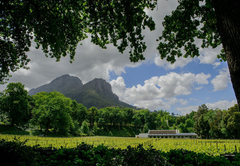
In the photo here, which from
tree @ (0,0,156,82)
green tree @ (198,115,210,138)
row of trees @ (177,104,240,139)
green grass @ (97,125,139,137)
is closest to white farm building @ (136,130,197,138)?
row of trees @ (177,104,240,139)

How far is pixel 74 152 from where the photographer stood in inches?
239

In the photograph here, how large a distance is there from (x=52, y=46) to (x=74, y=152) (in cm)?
533

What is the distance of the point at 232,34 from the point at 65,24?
6.80 meters

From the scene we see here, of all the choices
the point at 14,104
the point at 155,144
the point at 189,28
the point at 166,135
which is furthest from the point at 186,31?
the point at 166,135

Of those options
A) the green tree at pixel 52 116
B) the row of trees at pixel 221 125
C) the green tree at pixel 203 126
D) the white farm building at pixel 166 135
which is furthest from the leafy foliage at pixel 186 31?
the white farm building at pixel 166 135

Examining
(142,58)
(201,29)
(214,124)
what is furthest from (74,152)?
(214,124)

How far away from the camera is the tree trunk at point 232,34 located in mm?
2068

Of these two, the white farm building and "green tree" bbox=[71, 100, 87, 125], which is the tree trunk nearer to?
the white farm building

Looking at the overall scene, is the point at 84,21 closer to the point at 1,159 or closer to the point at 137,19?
the point at 137,19

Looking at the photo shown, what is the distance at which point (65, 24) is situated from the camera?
6.65 meters

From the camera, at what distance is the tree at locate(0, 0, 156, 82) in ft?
16.6

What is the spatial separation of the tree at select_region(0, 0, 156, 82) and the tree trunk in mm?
3035

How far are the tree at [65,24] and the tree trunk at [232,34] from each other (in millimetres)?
3035

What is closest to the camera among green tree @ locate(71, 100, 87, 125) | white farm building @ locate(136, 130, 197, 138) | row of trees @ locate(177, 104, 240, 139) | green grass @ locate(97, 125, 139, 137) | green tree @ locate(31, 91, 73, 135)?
green tree @ locate(31, 91, 73, 135)
